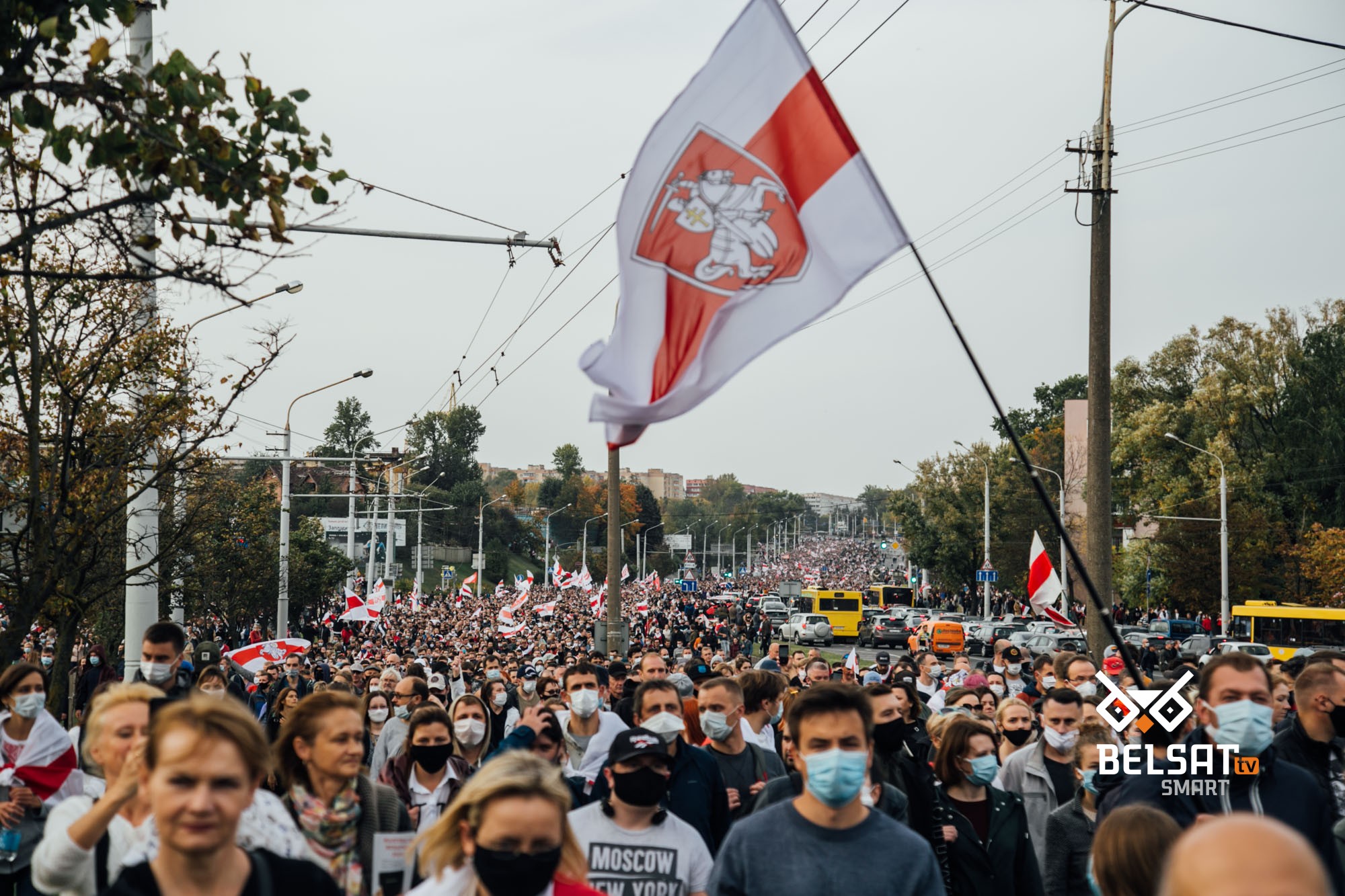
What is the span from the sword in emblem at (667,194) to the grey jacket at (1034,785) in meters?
3.45

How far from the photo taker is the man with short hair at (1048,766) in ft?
23.0

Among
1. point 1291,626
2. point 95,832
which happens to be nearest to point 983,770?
point 95,832

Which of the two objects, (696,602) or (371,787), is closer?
(371,787)

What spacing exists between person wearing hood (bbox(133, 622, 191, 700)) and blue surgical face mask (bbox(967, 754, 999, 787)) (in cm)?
410

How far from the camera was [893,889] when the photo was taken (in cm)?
376

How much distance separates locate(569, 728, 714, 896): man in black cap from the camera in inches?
188

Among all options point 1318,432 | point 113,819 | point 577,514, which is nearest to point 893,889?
point 113,819

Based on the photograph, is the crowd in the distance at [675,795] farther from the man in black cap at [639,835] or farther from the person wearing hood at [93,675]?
the person wearing hood at [93,675]

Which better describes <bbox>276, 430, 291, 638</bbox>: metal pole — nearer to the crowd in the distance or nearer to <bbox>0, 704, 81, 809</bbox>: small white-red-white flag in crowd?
the crowd in the distance

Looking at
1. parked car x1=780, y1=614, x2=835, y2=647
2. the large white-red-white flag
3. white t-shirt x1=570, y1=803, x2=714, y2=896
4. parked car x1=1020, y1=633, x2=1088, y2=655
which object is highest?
the large white-red-white flag

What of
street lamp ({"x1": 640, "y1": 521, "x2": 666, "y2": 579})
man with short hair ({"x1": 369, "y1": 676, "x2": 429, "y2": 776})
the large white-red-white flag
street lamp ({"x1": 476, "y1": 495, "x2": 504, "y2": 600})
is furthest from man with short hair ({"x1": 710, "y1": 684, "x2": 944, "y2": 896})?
street lamp ({"x1": 640, "y1": 521, "x2": 666, "y2": 579})

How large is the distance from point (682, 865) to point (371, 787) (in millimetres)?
1187

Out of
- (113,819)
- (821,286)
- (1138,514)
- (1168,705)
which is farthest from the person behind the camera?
(1138,514)

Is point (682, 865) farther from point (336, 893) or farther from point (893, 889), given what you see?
point (336, 893)
